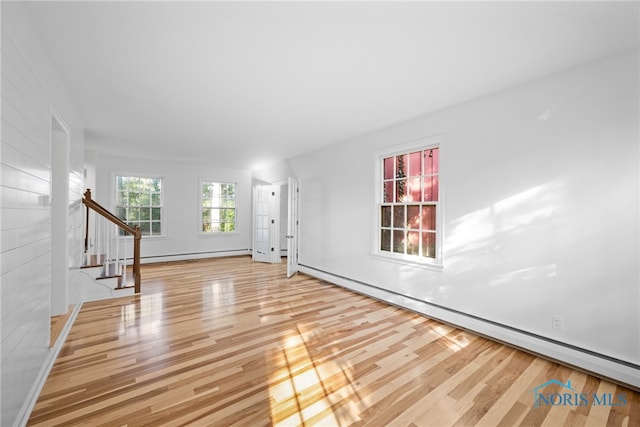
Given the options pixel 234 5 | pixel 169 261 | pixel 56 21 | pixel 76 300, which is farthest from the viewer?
pixel 169 261

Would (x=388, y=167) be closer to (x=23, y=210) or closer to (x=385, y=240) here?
(x=385, y=240)

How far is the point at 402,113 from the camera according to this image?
12.0 feet

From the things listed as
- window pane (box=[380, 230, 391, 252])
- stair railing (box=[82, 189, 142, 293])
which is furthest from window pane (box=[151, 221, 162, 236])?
window pane (box=[380, 230, 391, 252])

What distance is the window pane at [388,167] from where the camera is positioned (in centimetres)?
431

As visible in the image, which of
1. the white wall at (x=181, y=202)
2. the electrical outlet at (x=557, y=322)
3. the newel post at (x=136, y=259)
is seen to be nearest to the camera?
the electrical outlet at (x=557, y=322)

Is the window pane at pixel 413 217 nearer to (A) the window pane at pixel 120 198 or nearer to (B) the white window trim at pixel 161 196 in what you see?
(B) the white window trim at pixel 161 196

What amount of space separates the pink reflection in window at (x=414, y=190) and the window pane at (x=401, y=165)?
16cm

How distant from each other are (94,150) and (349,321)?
629cm

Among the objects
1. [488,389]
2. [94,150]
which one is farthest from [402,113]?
[94,150]

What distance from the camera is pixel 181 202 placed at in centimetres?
751

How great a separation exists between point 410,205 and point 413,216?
17 centimetres

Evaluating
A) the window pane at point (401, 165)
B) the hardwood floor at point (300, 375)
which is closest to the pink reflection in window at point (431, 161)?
the window pane at point (401, 165)

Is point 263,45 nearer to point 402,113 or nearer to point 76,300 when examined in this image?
point 402,113

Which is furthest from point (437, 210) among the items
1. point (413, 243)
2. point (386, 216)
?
point (386, 216)
